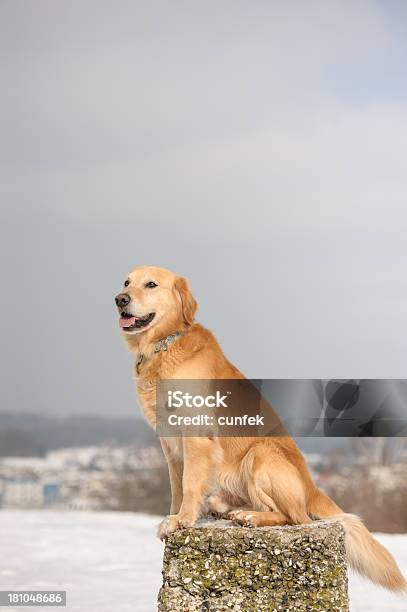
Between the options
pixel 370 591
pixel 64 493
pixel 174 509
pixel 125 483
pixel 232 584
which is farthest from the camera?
pixel 125 483

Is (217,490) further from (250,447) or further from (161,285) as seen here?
(161,285)

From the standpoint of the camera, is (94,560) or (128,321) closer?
(128,321)

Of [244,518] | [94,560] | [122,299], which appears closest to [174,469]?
[244,518]

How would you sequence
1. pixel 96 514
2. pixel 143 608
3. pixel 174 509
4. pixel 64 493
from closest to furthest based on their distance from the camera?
pixel 174 509, pixel 143 608, pixel 96 514, pixel 64 493

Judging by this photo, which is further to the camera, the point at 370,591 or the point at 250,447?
the point at 370,591

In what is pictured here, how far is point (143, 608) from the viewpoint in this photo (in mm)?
4570

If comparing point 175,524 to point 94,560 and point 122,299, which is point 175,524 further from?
point 94,560

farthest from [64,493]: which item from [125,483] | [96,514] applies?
[96,514]

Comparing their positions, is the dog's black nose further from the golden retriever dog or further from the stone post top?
the stone post top

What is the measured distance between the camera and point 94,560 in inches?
234

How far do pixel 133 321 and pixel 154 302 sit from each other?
12 cm

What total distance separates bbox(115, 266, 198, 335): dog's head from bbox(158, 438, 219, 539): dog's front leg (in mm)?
505

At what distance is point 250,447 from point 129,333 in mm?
693

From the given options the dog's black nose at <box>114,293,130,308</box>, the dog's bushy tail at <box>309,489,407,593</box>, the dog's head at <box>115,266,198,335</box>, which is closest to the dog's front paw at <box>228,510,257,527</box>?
the dog's bushy tail at <box>309,489,407,593</box>
